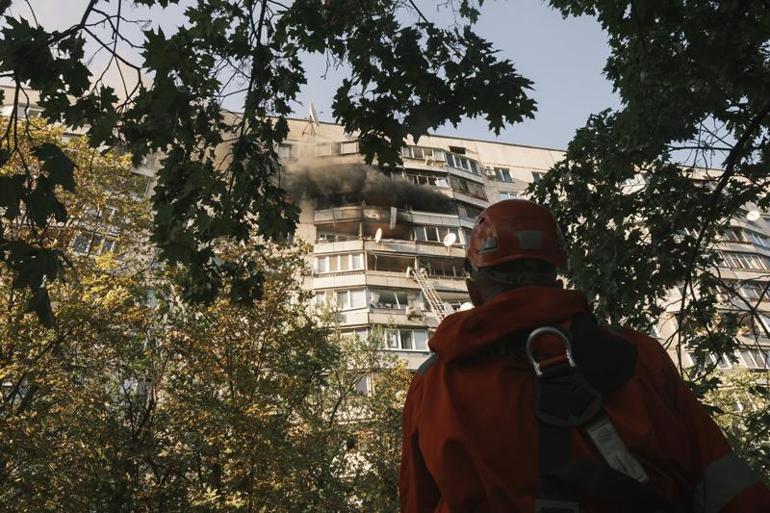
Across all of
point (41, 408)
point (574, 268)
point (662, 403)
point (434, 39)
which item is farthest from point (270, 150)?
point (41, 408)

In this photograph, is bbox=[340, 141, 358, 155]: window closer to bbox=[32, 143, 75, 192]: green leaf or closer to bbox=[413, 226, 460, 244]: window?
bbox=[413, 226, 460, 244]: window

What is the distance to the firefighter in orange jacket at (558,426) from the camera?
4.80ft

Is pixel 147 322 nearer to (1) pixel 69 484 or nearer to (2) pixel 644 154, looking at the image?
(1) pixel 69 484

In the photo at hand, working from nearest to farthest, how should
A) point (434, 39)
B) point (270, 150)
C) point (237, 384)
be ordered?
point (434, 39) → point (270, 150) → point (237, 384)

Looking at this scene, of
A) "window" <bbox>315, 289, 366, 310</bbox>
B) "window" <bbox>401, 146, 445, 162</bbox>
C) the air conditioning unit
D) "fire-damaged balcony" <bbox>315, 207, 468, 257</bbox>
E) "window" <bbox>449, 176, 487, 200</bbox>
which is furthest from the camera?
"window" <bbox>401, 146, 445, 162</bbox>

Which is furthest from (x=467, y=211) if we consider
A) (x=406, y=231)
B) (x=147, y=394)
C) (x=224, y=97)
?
(x=224, y=97)

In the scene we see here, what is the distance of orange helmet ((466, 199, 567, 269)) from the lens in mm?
2098

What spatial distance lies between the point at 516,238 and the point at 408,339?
2572 centimetres

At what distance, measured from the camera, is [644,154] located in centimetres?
693

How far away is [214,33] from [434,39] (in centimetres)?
212

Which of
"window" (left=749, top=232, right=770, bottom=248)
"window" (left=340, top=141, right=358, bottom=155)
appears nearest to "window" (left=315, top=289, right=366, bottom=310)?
"window" (left=340, top=141, right=358, bottom=155)

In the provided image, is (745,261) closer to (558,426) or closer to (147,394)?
(147,394)

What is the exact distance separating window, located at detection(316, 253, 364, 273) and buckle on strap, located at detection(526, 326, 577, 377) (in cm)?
2907

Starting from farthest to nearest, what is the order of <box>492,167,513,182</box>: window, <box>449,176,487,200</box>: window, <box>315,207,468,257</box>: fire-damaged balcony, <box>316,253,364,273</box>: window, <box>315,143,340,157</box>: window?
<box>492,167,513,182</box>: window < <box>315,143,340,157</box>: window < <box>449,176,487,200</box>: window < <box>315,207,468,257</box>: fire-damaged balcony < <box>316,253,364,273</box>: window
